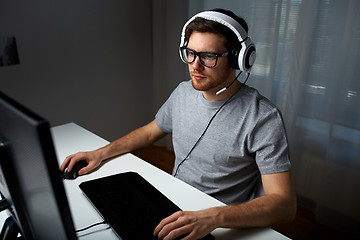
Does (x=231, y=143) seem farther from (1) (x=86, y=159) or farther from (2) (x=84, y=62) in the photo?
(2) (x=84, y=62)

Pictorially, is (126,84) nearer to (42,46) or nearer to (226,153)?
(42,46)

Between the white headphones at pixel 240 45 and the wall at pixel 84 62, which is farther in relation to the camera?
the wall at pixel 84 62

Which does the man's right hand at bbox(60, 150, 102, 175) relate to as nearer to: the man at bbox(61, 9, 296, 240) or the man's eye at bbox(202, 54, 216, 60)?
the man at bbox(61, 9, 296, 240)

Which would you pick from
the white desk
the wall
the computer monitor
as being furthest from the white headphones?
the wall

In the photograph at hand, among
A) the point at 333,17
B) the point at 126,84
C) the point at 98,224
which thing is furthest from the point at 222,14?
the point at 126,84

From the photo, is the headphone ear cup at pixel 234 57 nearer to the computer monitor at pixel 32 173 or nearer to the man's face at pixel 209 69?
the man's face at pixel 209 69

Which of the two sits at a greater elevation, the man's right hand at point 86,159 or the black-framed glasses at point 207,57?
the black-framed glasses at point 207,57

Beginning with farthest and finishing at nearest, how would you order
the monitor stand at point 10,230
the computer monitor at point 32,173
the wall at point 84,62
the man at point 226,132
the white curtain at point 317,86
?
the wall at point 84,62
the white curtain at point 317,86
the man at point 226,132
the monitor stand at point 10,230
the computer monitor at point 32,173

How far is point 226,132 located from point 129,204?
0.45m

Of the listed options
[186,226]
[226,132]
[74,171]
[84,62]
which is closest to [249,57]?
[226,132]

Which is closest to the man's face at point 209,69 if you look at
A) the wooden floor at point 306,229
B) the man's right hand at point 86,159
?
the man's right hand at point 86,159

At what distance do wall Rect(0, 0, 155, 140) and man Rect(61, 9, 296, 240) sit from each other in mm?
1212

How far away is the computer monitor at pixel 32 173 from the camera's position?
0.41 metres

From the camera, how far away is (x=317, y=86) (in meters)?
1.87
